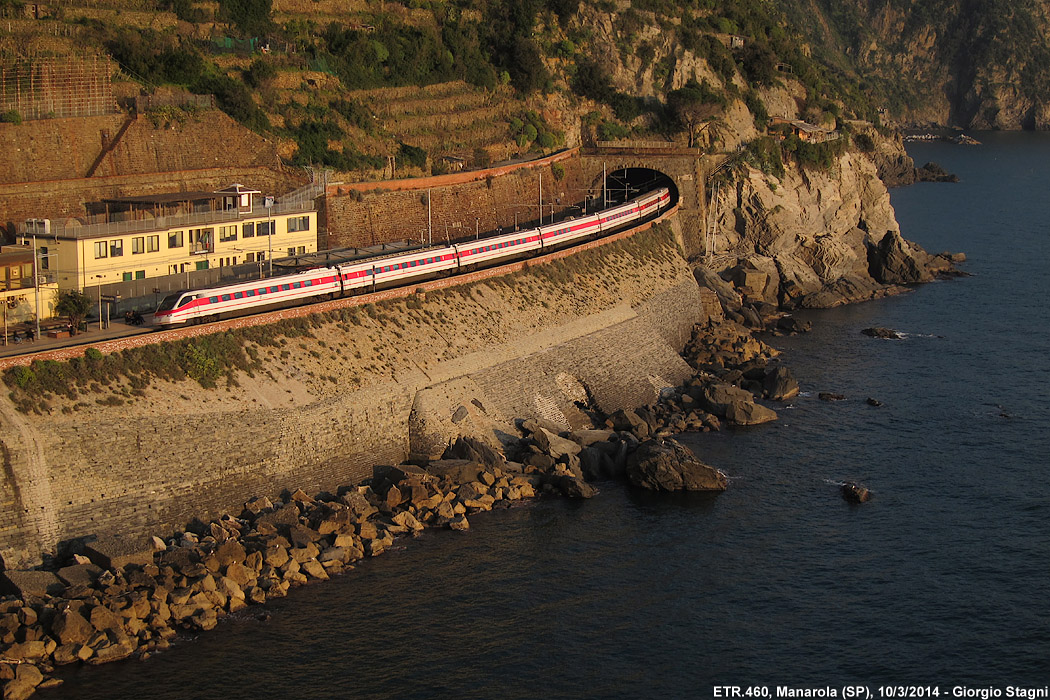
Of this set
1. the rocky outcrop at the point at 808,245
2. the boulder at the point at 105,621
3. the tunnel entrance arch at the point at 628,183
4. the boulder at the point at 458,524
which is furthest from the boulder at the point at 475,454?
the tunnel entrance arch at the point at 628,183

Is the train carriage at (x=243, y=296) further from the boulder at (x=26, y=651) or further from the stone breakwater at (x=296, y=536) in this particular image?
the boulder at (x=26, y=651)

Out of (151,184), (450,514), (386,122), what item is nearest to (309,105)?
(386,122)

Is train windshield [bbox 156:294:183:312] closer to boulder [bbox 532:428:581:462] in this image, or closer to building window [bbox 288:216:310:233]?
building window [bbox 288:216:310:233]

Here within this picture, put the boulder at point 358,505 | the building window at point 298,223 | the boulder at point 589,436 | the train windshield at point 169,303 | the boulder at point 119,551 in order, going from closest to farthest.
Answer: the boulder at point 119,551 → the boulder at point 358,505 → the train windshield at point 169,303 → the boulder at point 589,436 → the building window at point 298,223

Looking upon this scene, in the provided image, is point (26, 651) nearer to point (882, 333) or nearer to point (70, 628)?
point (70, 628)

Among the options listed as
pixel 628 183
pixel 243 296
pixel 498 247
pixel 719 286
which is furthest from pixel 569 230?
pixel 243 296

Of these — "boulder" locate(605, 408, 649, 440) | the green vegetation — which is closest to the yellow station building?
"boulder" locate(605, 408, 649, 440)

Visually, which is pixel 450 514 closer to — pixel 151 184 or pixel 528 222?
pixel 151 184
